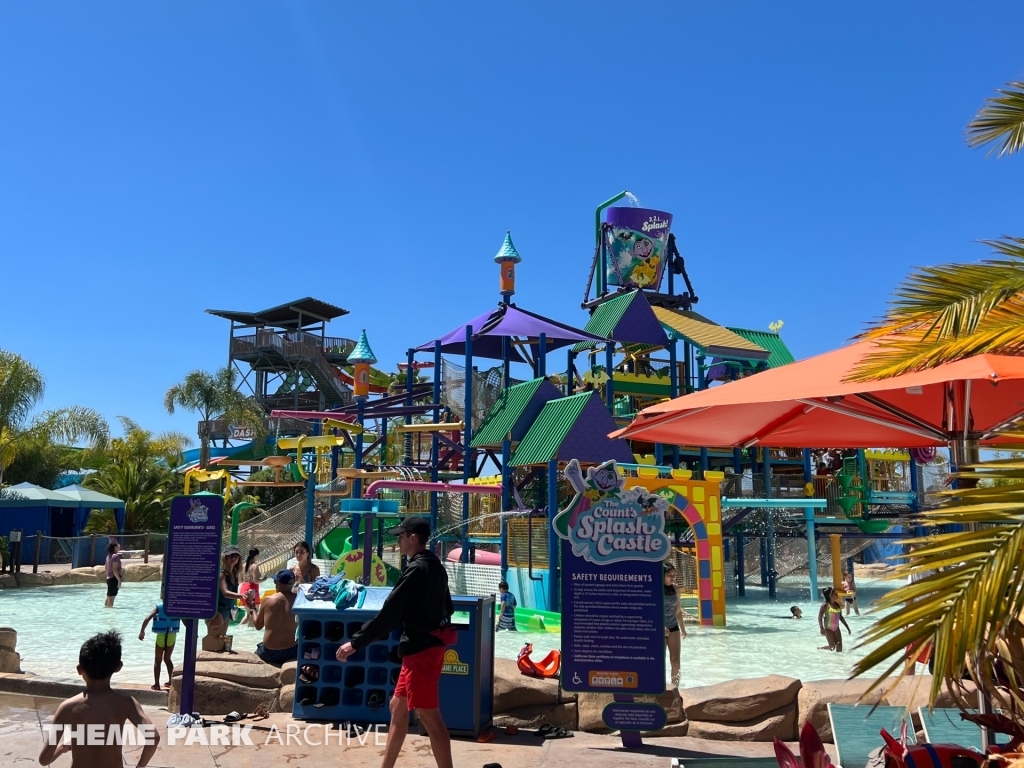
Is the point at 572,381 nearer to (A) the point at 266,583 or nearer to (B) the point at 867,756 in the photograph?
(A) the point at 266,583

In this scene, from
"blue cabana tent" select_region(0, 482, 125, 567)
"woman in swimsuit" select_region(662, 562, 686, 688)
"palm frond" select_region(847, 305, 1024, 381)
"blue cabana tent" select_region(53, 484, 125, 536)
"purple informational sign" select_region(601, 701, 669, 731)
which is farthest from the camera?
"blue cabana tent" select_region(53, 484, 125, 536)

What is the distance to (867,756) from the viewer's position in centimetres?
441

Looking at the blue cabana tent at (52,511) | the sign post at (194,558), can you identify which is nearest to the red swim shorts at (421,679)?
the sign post at (194,558)

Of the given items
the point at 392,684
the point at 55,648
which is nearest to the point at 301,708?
the point at 392,684

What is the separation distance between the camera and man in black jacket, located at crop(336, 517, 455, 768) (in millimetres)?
4711

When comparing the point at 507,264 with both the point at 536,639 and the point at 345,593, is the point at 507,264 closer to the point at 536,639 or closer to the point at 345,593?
the point at 536,639

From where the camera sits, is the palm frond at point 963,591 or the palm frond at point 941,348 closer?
the palm frond at point 963,591

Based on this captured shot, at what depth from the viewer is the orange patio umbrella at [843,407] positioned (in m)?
3.94

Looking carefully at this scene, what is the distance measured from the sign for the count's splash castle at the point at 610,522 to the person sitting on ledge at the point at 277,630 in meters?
2.84

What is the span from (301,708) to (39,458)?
1423 inches

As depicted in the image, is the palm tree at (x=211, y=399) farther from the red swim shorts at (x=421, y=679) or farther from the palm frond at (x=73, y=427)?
the red swim shorts at (x=421, y=679)

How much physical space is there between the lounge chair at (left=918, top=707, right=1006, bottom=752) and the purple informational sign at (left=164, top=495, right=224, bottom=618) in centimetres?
478

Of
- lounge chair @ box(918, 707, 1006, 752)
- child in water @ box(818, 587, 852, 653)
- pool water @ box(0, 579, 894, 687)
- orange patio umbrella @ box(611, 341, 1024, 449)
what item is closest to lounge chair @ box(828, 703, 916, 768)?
lounge chair @ box(918, 707, 1006, 752)

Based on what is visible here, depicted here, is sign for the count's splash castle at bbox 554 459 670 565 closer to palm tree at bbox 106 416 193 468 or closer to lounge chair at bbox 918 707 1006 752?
lounge chair at bbox 918 707 1006 752
